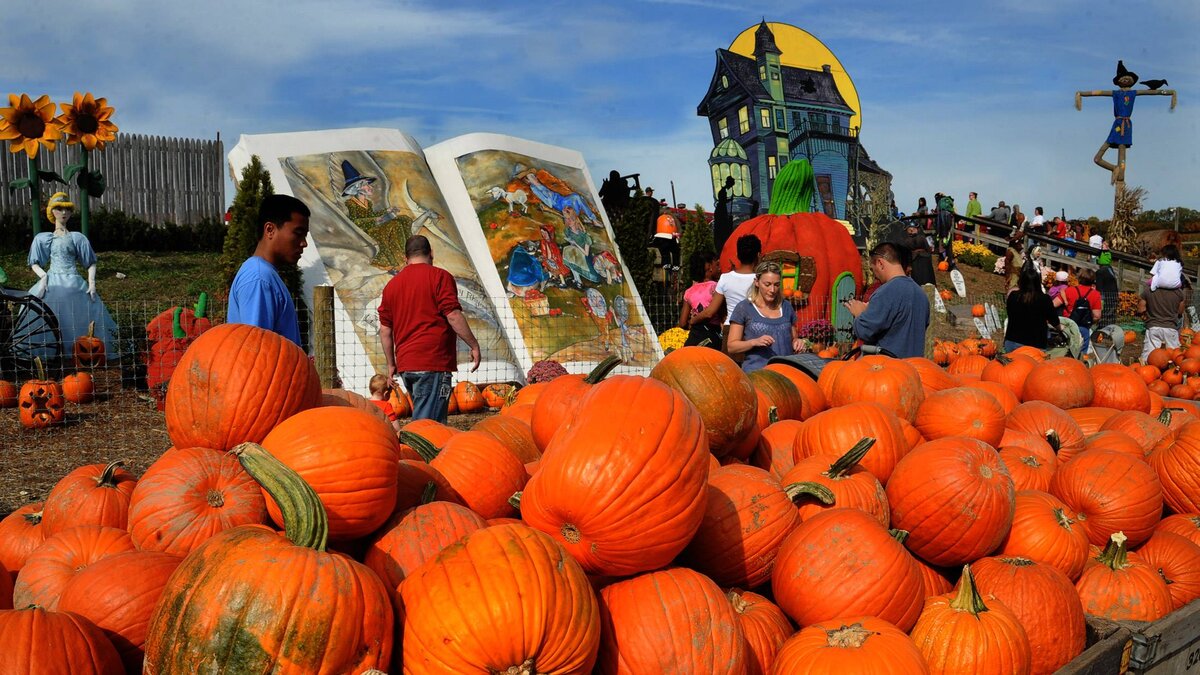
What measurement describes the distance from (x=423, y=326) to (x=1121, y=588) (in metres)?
4.39

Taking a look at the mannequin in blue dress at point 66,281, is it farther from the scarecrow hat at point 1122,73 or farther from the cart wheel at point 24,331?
the scarecrow hat at point 1122,73

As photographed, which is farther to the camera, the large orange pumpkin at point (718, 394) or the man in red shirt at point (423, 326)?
the man in red shirt at point (423, 326)

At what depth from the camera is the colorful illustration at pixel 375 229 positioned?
988 centimetres

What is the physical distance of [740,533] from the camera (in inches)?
96.7

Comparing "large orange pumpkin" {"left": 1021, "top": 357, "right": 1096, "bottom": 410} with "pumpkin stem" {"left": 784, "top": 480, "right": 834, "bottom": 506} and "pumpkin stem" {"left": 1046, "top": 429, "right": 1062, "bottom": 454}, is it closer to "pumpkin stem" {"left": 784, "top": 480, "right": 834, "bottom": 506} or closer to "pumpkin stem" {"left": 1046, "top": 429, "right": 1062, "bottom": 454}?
"pumpkin stem" {"left": 1046, "top": 429, "right": 1062, "bottom": 454}

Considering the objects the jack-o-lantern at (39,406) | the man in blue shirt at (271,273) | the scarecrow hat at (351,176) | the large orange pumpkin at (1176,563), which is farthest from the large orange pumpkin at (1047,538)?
the scarecrow hat at (351,176)

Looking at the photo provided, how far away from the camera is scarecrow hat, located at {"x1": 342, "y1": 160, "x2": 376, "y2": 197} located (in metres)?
10.5

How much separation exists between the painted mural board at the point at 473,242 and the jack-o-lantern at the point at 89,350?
2.62 meters

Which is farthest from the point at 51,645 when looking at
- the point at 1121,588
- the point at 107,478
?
the point at 1121,588

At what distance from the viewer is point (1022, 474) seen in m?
3.62

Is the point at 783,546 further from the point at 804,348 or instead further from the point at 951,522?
the point at 804,348

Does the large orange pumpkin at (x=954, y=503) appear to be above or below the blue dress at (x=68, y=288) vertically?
below

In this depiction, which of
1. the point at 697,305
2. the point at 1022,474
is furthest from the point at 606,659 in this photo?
the point at 697,305

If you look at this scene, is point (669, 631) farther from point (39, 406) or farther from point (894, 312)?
point (39, 406)
